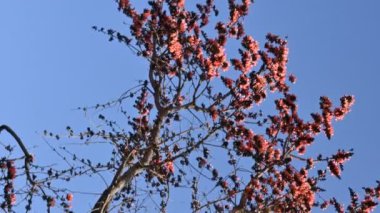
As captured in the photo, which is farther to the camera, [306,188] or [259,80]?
[259,80]

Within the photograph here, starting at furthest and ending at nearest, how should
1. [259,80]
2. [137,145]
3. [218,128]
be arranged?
[259,80]
[218,128]
[137,145]

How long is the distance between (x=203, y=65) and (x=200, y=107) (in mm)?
775

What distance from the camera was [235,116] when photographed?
34.9 feet

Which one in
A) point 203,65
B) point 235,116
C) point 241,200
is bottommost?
point 241,200

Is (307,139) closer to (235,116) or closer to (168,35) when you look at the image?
(235,116)

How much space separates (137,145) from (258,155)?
6.80 feet

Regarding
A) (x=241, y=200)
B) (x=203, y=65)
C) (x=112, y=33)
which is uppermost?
(x=112, y=33)

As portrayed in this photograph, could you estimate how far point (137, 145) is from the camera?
9484mm

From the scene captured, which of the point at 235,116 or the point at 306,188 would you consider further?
the point at 235,116

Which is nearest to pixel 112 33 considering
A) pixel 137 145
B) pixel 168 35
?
pixel 168 35

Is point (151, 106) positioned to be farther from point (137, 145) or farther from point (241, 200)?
point (241, 200)

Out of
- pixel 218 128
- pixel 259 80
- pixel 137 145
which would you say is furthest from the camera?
pixel 259 80

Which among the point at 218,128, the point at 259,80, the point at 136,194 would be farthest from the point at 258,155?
the point at 136,194

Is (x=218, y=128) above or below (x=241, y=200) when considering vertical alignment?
above
